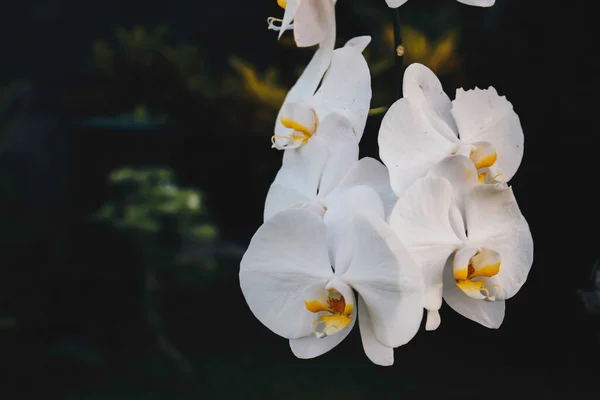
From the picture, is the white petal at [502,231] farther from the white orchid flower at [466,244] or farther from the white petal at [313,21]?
the white petal at [313,21]

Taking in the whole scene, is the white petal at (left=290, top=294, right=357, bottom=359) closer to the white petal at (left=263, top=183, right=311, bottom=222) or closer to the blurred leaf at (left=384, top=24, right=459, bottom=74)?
the white petal at (left=263, top=183, right=311, bottom=222)

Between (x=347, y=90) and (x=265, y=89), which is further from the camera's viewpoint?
(x=265, y=89)

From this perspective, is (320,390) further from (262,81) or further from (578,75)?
(578,75)

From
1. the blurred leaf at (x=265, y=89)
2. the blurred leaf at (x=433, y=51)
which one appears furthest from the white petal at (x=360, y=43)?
the blurred leaf at (x=265, y=89)

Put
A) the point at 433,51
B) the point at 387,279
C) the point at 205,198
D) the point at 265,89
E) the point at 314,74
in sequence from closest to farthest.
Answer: the point at 387,279 < the point at 314,74 < the point at 433,51 < the point at 265,89 < the point at 205,198

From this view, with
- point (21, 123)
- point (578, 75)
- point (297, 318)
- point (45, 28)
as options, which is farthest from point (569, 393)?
point (45, 28)

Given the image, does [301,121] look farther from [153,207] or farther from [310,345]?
[153,207]

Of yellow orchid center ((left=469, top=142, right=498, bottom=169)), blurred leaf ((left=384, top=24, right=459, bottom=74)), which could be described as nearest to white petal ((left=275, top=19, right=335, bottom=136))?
A: yellow orchid center ((left=469, top=142, right=498, bottom=169))

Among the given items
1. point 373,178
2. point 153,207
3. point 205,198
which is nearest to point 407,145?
point 373,178
